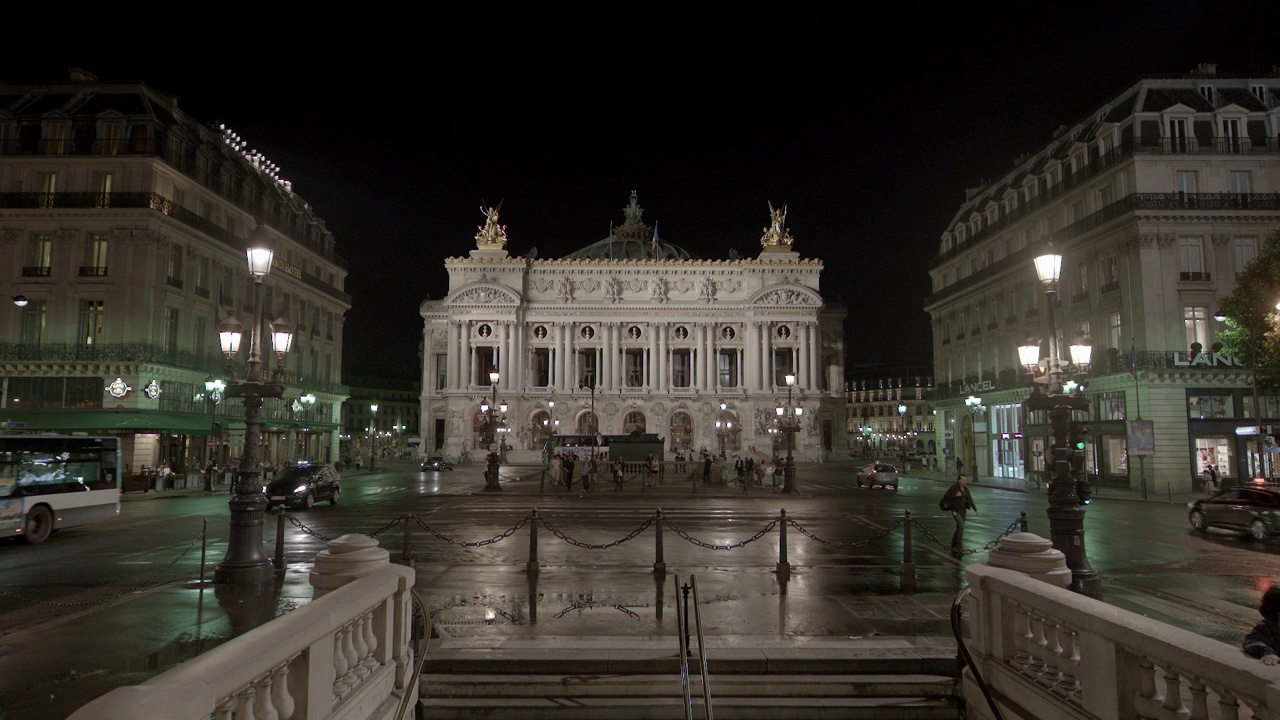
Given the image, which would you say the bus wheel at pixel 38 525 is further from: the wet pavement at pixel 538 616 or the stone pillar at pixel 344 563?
the stone pillar at pixel 344 563

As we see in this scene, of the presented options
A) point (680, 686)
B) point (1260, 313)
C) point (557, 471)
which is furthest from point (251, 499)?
point (1260, 313)

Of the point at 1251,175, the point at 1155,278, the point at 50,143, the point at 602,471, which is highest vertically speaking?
the point at 50,143

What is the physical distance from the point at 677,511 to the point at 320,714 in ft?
72.4

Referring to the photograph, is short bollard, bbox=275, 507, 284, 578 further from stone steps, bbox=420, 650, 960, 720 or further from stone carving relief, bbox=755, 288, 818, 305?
stone carving relief, bbox=755, 288, 818, 305

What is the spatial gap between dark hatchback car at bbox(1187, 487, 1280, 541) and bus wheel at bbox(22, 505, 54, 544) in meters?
30.9

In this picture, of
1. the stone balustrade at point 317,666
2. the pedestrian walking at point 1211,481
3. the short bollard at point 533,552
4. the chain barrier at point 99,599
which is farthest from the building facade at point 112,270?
the pedestrian walking at point 1211,481

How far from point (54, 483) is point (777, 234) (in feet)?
270

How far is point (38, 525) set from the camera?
19625mm

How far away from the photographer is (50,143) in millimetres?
43031

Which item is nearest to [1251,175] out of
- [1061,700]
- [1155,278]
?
[1155,278]

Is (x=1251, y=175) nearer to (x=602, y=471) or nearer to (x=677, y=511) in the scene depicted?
(x=677, y=511)

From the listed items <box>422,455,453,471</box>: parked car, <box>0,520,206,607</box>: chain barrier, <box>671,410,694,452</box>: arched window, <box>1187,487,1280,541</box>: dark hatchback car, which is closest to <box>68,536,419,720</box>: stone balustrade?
<box>0,520,206,607</box>: chain barrier

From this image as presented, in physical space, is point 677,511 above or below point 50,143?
below

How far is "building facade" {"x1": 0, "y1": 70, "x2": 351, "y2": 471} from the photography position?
40844mm
